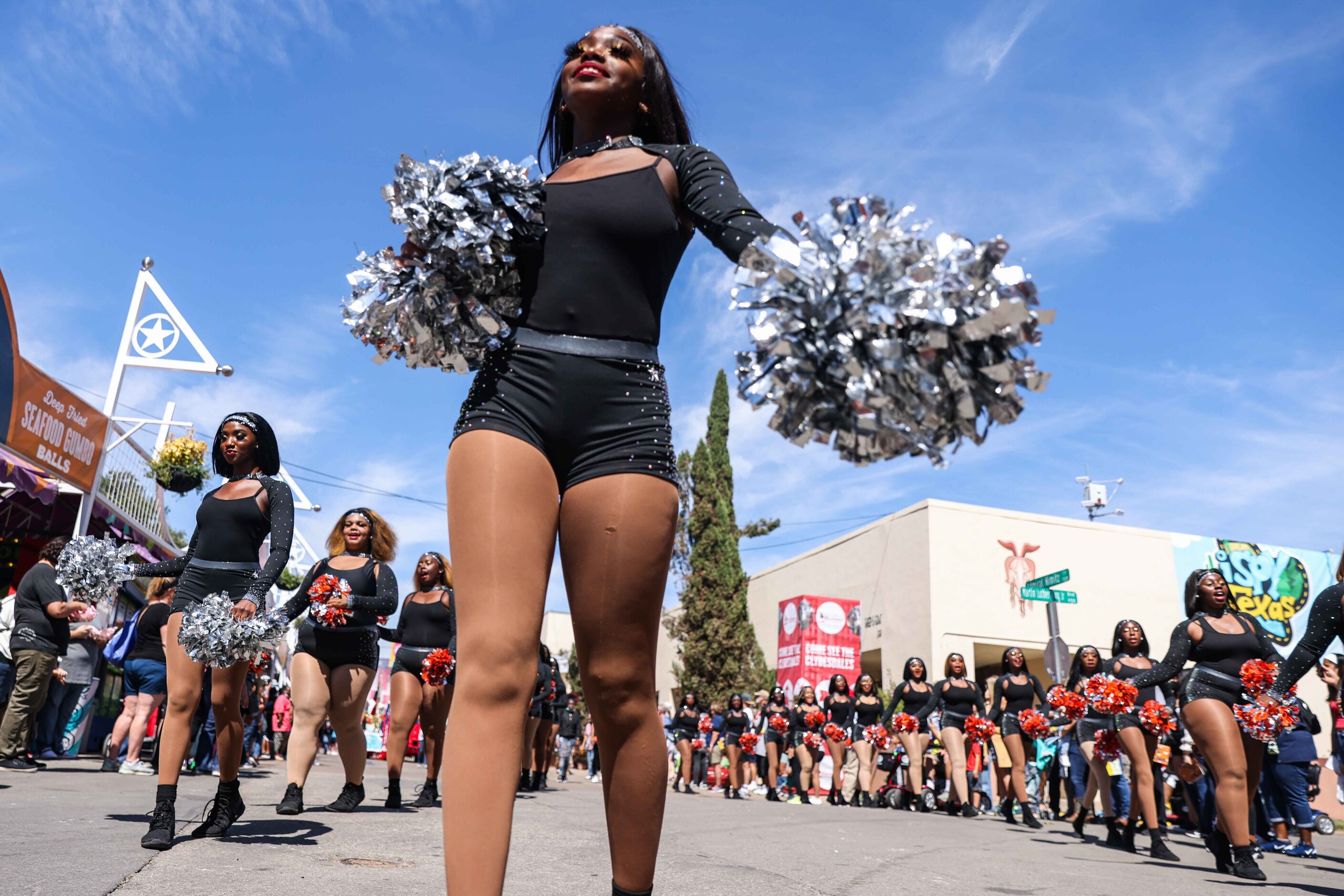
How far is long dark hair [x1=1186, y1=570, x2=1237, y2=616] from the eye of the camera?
683 centimetres

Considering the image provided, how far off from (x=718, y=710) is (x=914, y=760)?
11.7m

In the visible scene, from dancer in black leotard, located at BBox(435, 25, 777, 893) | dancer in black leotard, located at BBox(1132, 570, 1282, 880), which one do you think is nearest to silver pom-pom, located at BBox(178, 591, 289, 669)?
dancer in black leotard, located at BBox(435, 25, 777, 893)

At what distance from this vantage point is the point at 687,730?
18906 millimetres

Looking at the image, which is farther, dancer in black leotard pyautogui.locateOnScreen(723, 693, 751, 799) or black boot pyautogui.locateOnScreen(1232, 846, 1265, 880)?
dancer in black leotard pyautogui.locateOnScreen(723, 693, 751, 799)

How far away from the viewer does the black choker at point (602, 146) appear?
8.22 feet

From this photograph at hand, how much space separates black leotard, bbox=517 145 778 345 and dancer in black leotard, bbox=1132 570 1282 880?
5218 millimetres

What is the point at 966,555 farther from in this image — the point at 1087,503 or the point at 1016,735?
the point at 1016,735

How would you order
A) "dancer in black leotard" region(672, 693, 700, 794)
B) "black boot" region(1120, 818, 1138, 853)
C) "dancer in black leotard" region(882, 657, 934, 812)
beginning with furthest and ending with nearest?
1. "dancer in black leotard" region(672, 693, 700, 794)
2. "dancer in black leotard" region(882, 657, 934, 812)
3. "black boot" region(1120, 818, 1138, 853)

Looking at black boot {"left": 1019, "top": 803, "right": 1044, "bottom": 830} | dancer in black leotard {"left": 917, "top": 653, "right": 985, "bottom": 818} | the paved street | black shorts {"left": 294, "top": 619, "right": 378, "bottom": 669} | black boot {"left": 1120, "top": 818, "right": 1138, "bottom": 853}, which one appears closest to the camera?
the paved street

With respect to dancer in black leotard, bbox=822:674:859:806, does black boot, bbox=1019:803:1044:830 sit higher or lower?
lower

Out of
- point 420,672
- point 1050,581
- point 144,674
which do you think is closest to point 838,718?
point 1050,581

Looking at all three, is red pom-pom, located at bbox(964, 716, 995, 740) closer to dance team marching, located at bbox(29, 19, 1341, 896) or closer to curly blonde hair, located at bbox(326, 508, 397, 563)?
curly blonde hair, located at bbox(326, 508, 397, 563)

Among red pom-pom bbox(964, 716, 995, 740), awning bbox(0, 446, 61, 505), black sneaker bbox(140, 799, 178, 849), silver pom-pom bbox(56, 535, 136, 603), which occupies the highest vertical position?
awning bbox(0, 446, 61, 505)

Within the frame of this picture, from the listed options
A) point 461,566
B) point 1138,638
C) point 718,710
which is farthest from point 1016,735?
point 718,710
